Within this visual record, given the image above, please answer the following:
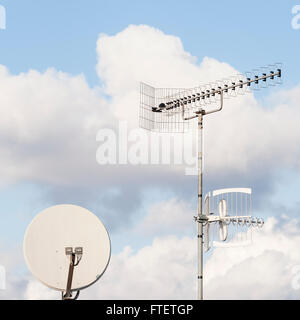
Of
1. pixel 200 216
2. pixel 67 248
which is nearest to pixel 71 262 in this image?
pixel 67 248

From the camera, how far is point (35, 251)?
15.9 meters

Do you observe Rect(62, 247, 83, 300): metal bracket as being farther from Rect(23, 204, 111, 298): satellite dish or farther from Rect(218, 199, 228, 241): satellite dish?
Rect(218, 199, 228, 241): satellite dish

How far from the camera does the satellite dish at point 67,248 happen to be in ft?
51.9

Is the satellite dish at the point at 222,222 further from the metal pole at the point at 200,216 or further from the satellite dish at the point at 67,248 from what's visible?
the satellite dish at the point at 67,248

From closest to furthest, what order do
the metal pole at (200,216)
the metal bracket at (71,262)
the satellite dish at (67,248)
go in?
the metal bracket at (71,262) → the satellite dish at (67,248) → the metal pole at (200,216)

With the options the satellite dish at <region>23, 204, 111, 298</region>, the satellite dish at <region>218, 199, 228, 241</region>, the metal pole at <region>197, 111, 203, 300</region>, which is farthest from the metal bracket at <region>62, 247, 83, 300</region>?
the satellite dish at <region>218, 199, 228, 241</region>

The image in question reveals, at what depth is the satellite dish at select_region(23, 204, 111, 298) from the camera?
51.9 ft

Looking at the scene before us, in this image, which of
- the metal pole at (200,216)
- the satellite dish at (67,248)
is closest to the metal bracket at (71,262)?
the satellite dish at (67,248)
